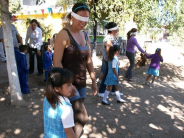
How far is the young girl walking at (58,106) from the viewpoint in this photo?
58.5 inches

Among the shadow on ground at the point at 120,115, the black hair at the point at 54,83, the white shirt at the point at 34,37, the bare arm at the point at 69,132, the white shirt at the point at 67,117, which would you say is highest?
the white shirt at the point at 34,37

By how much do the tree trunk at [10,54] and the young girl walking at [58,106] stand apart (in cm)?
235

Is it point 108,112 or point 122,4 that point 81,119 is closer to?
point 108,112

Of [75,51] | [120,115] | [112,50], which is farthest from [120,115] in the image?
[75,51]

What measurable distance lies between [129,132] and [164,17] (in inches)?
226

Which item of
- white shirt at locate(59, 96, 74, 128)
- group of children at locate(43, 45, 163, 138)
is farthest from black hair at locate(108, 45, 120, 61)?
white shirt at locate(59, 96, 74, 128)

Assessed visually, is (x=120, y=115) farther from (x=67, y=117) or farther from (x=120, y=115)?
(x=67, y=117)

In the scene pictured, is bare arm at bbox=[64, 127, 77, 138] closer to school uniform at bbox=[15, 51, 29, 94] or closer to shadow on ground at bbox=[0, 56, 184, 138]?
shadow on ground at bbox=[0, 56, 184, 138]

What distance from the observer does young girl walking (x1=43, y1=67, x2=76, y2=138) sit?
1.49m

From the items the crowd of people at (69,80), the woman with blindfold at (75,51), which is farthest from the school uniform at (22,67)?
the woman with blindfold at (75,51)

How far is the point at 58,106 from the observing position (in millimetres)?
1492

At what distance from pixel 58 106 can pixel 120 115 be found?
245 cm

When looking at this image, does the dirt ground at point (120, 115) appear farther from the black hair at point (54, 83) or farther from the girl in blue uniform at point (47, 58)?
the black hair at point (54, 83)

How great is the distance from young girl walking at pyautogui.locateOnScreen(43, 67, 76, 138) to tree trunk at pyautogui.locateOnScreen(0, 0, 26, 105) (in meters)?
2.35
